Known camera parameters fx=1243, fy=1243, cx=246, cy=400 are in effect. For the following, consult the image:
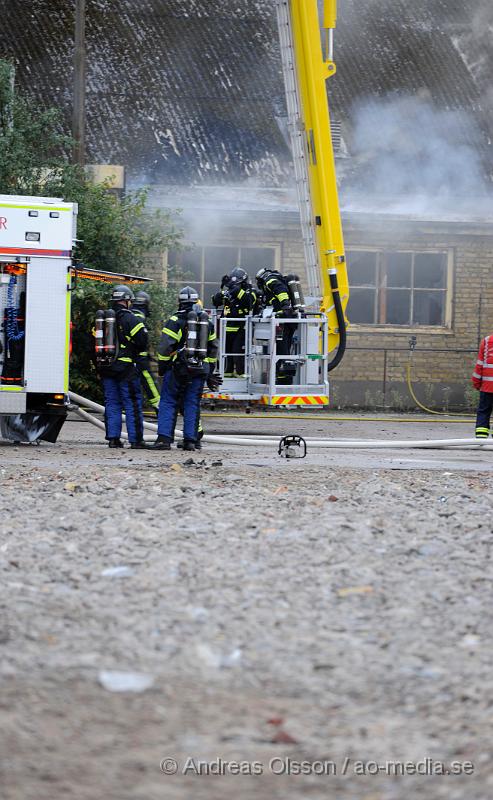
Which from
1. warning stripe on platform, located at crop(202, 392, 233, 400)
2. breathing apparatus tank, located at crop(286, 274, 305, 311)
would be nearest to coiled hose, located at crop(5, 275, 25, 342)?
warning stripe on platform, located at crop(202, 392, 233, 400)

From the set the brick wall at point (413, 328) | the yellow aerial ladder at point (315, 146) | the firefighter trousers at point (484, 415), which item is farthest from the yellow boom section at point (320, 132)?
the brick wall at point (413, 328)

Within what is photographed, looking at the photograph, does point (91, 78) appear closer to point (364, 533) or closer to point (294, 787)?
point (364, 533)

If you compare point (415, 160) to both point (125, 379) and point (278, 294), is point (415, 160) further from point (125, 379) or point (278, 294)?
point (125, 379)

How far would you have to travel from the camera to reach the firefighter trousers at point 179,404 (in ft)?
42.0

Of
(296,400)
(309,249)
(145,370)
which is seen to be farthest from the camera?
(309,249)

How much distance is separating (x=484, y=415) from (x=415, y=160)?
10044 mm

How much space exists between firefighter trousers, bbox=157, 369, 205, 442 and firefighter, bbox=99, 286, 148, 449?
384 millimetres

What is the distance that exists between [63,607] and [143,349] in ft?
26.9

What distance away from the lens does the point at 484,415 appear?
14.9 meters

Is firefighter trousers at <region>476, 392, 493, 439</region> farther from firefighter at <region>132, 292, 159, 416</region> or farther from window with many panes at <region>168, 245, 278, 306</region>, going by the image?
window with many panes at <region>168, 245, 278, 306</region>

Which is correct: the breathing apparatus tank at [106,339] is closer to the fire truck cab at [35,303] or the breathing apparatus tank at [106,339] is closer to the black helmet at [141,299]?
the fire truck cab at [35,303]

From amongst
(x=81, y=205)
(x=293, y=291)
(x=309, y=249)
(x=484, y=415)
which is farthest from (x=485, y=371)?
(x=81, y=205)

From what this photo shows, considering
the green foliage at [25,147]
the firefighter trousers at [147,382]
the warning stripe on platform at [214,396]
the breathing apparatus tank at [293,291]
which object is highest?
the green foliage at [25,147]

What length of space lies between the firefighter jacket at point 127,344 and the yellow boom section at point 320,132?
3.12 metres
